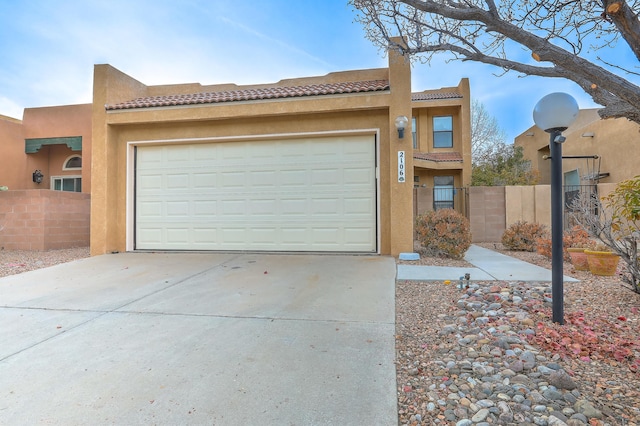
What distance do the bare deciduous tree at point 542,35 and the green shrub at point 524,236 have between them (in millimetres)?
5590

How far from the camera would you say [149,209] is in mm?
8641

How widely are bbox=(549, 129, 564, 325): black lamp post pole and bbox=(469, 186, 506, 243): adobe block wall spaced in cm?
851

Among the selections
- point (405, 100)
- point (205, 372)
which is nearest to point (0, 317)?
point (205, 372)

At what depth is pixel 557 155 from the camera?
11.2ft

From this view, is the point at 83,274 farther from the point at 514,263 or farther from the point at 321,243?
the point at 514,263

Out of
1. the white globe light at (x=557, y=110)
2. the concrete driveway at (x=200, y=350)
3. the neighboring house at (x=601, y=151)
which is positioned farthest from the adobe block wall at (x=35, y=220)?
the neighboring house at (x=601, y=151)

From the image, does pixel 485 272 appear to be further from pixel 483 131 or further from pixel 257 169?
pixel 483 131

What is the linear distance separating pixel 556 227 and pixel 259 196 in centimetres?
610

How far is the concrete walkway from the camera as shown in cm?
525

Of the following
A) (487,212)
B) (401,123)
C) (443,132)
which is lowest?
(487,212)

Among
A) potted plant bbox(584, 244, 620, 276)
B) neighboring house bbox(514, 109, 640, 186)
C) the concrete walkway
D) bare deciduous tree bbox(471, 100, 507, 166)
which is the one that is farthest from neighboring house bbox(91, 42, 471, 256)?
bare deciduous tree bbox(471, 100, 507, 166)

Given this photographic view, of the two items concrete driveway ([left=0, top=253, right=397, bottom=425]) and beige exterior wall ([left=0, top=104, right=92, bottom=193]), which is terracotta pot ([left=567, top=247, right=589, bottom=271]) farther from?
beige exterior wall ([left=0, top=104, right=92, bottom=193])

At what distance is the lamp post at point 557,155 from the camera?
3318mm

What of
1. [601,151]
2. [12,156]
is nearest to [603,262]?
[601,151]
